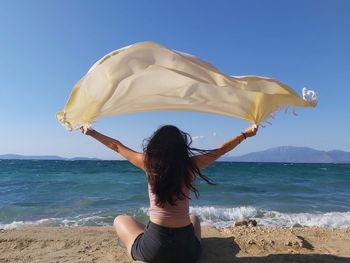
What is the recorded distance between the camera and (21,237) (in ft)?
19.5

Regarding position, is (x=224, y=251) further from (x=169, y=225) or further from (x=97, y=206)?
(x=97, y=206)

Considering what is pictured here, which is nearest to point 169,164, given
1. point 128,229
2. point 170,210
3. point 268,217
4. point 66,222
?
point 170,210

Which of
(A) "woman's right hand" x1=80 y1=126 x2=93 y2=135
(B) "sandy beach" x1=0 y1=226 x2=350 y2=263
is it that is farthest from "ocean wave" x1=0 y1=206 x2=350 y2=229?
(A) "woman's right hand" x1=80 y1=126 x2=93 y2=135

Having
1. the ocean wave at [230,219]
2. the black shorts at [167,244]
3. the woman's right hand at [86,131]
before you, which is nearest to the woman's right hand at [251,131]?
the black shorts at [167,244]

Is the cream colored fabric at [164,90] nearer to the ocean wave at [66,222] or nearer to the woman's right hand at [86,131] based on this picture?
the woman's right hand at [86,131]

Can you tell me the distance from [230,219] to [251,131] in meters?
7.85

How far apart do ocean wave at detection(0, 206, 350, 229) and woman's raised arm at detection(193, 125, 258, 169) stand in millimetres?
5972

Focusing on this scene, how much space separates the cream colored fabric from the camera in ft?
13.0

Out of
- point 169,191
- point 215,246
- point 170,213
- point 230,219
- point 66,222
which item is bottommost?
point 230,219

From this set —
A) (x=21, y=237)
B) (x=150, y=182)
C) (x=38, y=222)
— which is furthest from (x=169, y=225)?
(x=38, y=222)

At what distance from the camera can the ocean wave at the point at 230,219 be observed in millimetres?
10484

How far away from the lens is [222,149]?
163 inches

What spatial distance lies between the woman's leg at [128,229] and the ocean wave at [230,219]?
5978mm

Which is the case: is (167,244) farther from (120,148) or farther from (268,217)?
(268,217)
